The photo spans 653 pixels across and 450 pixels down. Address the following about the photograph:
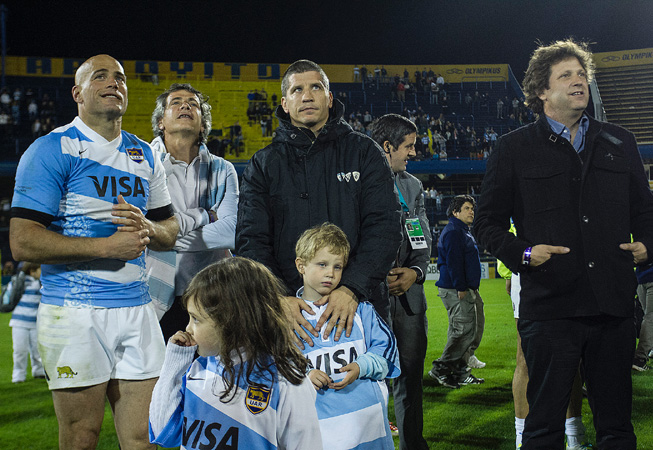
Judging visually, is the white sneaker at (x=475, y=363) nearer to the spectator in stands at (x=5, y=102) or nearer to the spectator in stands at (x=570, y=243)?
the spectator in stands at (x=570, y=243)

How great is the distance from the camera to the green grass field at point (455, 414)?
4332mm

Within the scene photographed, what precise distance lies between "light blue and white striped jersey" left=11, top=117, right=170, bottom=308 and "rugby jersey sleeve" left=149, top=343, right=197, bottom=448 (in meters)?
0.88

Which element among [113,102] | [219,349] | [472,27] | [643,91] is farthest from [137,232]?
[472,27]

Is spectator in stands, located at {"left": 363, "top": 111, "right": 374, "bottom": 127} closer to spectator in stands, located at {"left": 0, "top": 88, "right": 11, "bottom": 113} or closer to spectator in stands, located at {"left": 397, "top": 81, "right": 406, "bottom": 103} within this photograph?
spectator in stands, located at {"left": 397, "top": 81, "right": 406, "bottom": 103}

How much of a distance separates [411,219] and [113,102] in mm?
1881

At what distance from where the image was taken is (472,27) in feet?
123

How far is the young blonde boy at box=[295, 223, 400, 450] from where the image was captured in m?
2.15

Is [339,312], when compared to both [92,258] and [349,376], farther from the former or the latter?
[92,258]

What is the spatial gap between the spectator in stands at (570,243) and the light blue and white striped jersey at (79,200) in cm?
173

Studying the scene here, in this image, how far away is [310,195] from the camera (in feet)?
8.28

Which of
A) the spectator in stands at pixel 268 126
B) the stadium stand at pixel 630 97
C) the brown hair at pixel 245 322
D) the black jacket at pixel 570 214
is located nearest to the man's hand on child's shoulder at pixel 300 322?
the brown hair at pixel 245 322

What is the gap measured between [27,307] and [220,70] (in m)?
25.9

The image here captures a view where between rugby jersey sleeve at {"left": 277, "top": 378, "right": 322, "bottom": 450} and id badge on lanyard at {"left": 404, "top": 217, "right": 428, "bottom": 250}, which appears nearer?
rugby jersey sleeve at {"left": 277, "top": 378, "right": 322, "bottom": 450}

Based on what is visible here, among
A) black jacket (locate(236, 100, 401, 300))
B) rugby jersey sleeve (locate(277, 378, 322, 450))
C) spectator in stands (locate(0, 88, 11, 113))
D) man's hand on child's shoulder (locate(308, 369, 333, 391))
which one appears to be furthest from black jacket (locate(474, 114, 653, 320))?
spectator in stands (locate(0, 88, 11, 113))
